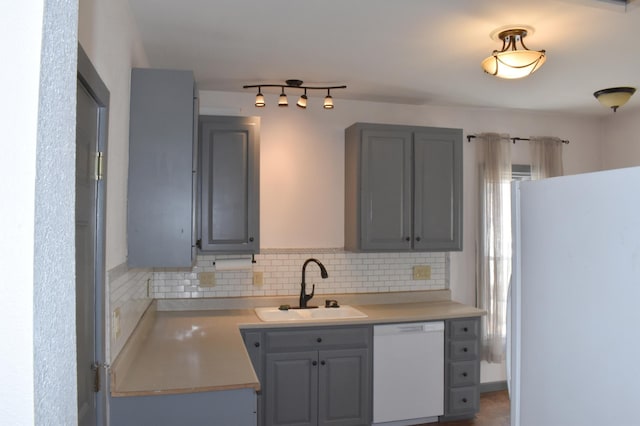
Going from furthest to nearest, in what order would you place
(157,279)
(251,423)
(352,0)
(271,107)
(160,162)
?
1. (271,107)
2. (157,279)
3. (160,162)
4. (352,0)
5. (251,423)

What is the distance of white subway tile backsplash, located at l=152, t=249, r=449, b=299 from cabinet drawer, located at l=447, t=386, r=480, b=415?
900mm

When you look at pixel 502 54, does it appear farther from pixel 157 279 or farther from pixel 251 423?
pixel 157 279

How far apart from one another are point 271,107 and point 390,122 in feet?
3.40

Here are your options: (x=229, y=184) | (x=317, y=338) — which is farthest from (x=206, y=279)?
(x=317, y=338)

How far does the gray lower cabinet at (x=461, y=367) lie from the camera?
378 centimetres

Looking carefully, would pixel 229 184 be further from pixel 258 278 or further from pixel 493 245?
pixel 493 245

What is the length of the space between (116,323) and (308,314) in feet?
6.24

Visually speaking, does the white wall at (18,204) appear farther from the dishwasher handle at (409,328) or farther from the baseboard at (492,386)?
the baseboard at (492,386)

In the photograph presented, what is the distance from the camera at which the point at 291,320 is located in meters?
3.49

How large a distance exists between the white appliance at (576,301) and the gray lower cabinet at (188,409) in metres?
1.08

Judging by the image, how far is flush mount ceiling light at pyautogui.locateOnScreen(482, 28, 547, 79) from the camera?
8.39 feet

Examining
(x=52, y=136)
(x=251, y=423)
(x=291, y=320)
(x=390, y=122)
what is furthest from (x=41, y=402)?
(x=390, y=122)

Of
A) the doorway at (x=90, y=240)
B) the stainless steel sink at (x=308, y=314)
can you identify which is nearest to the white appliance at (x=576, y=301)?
the doorway at (x=90, y=240)

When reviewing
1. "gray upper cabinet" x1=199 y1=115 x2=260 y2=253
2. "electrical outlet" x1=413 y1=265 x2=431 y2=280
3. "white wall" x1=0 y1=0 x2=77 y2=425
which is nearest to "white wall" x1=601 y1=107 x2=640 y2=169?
"electrical outlet" x1=413 y1=265 x2=431 y2=280
